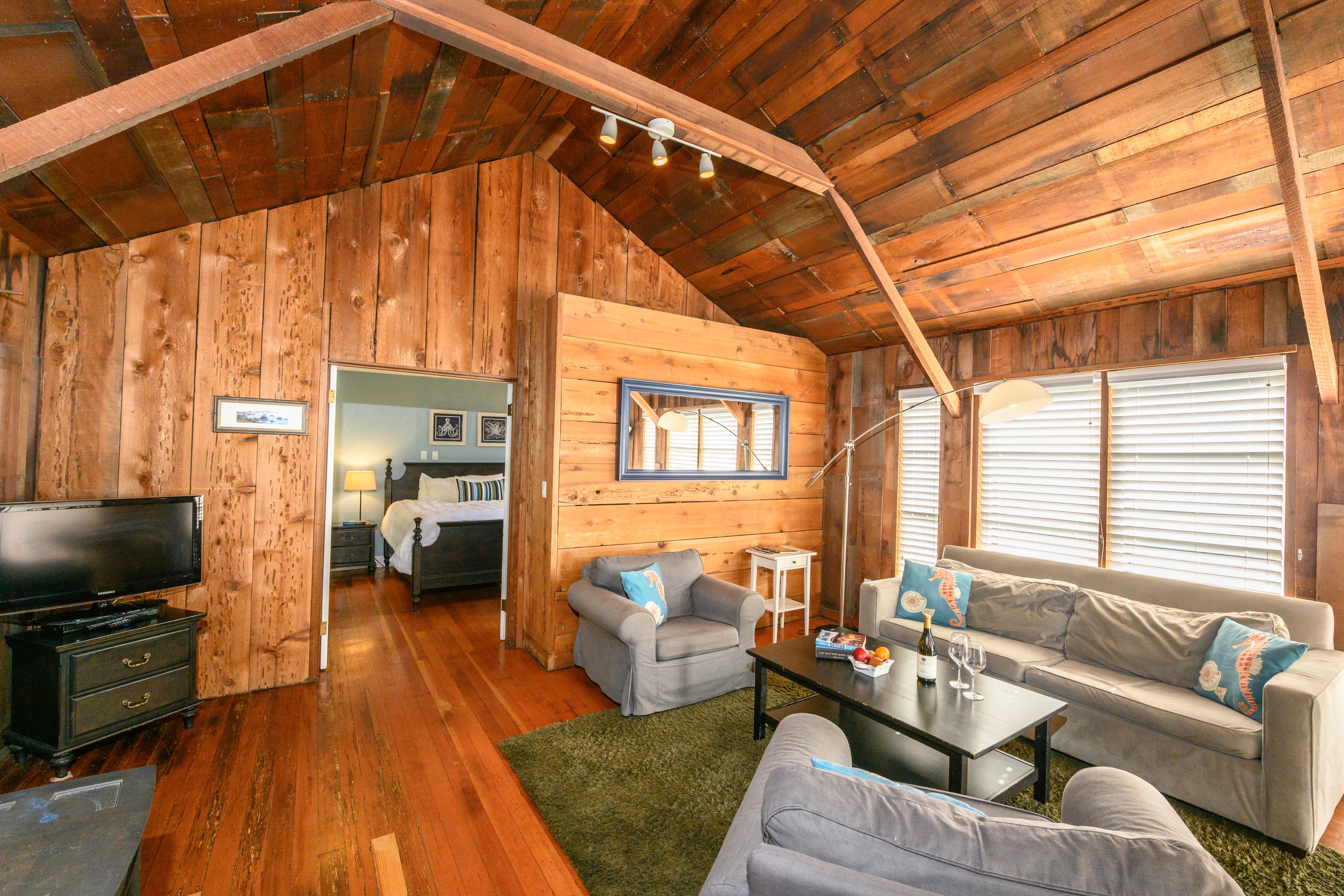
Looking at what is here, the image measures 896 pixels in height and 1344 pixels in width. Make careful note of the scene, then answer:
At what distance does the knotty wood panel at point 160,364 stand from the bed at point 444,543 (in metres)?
2.26

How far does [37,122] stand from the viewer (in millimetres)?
1579

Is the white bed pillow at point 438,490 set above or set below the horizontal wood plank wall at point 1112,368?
below

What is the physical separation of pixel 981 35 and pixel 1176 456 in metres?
2.51

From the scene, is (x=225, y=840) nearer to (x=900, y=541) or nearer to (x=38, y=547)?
(x=38, y=547)

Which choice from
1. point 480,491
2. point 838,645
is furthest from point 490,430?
point 838,645

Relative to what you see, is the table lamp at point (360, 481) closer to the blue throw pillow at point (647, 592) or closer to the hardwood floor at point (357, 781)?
the hardwood floor at point (357, 781)

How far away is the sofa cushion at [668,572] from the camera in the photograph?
3574 mm

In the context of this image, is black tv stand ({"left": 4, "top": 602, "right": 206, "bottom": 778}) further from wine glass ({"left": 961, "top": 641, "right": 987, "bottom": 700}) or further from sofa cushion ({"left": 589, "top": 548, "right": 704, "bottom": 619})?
wine glass ({"left": 961, "top": 641, "right": 987, "bottom": 700})

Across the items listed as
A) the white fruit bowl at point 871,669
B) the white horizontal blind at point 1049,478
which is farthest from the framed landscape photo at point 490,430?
the white fruit bowl at point 871,669

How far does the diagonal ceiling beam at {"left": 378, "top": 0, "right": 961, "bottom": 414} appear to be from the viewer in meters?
2.11

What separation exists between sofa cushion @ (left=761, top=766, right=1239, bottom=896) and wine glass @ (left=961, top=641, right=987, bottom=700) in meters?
1.47

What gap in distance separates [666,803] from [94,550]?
2860 millimetres

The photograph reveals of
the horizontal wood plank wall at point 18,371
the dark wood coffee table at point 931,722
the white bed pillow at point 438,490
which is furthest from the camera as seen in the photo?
the white bed pillow at point 438,490

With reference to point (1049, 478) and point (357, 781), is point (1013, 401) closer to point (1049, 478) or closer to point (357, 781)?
point (1049, 478)
